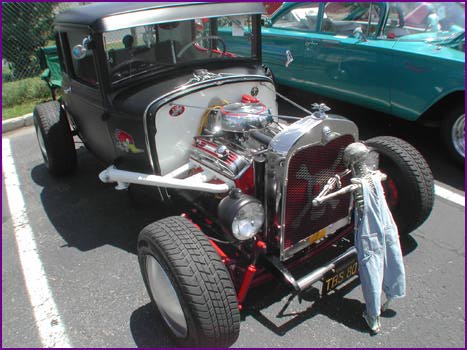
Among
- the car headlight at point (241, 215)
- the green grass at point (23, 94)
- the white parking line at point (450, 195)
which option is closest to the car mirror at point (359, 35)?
the white parking line at point (450, 195)

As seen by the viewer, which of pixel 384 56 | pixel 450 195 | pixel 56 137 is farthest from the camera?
pixel 384 56

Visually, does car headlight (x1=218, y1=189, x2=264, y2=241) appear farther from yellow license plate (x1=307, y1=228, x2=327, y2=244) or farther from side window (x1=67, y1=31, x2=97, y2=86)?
side window (x1=67, y1=31, x2=97, y2=86)

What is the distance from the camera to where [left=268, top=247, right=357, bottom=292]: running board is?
7.22 feet

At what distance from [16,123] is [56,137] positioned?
111 inches

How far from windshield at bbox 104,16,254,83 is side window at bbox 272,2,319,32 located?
2.44m

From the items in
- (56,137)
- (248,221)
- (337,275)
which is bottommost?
(337,275)

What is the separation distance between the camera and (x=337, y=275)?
2.36m

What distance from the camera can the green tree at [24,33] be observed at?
8211mm

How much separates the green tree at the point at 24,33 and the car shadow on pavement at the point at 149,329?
7.63m

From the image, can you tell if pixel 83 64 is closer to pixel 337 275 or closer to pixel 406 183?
pixel 337 275

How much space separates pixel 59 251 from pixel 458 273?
121 inches

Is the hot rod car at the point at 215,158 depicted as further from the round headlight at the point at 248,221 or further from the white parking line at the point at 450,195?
the white parking line at the point at 450,195

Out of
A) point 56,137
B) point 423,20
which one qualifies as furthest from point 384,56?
point 56,137

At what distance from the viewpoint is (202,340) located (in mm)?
2070
